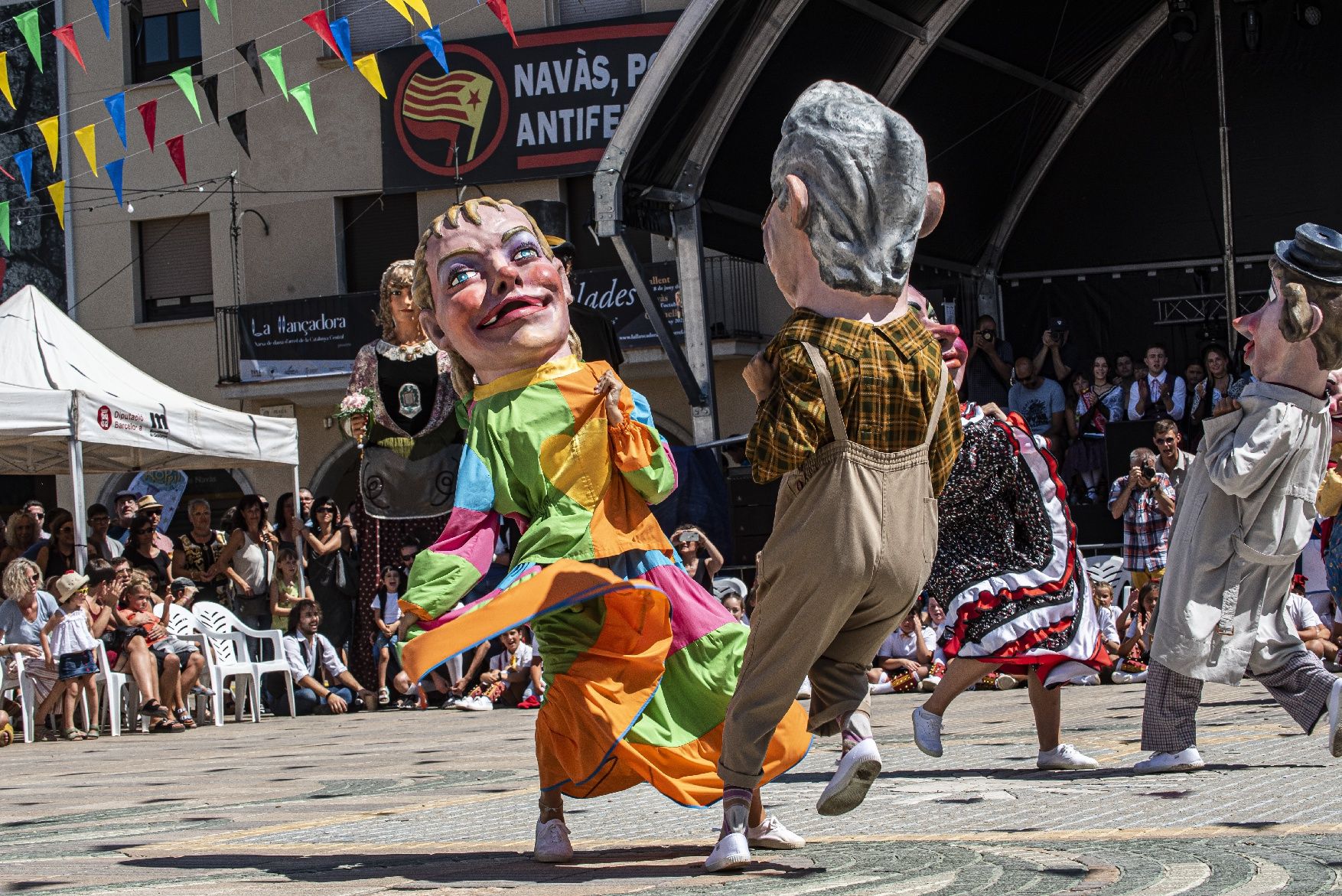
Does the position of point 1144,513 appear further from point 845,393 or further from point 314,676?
point 845,393

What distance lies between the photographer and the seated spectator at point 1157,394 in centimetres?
1478

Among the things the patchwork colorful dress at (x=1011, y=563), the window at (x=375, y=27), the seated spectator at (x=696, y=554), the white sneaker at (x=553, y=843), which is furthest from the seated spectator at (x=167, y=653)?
the window at (x=375, y=27)

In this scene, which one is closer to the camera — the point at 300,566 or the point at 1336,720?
the point at 1336,720

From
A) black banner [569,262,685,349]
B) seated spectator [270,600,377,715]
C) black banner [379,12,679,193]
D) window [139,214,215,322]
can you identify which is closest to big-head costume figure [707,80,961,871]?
seated spectator [270,600,377,715]

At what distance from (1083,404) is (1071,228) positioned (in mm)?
3702

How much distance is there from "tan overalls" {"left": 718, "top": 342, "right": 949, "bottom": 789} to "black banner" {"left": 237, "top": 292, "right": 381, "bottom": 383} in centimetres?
1818

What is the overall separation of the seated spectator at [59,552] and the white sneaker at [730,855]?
9734 mm

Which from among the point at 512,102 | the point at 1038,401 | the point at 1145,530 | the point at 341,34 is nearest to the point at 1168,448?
the point at 1145,530

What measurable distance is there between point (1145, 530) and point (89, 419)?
737 centimetres

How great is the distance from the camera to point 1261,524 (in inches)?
229

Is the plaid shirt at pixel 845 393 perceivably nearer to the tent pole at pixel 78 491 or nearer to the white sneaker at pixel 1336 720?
the white sneaker at pixel 1336 720

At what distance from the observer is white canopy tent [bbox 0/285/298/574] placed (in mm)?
12016

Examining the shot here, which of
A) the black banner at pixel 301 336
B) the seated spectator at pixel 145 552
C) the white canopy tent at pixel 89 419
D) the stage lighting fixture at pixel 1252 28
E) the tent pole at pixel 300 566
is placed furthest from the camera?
the black banner at pixel 301 336

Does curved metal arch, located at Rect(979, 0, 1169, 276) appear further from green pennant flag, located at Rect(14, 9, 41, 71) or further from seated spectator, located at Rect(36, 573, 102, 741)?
seated spectator, located at Rect(36, 573, 102, 741)
